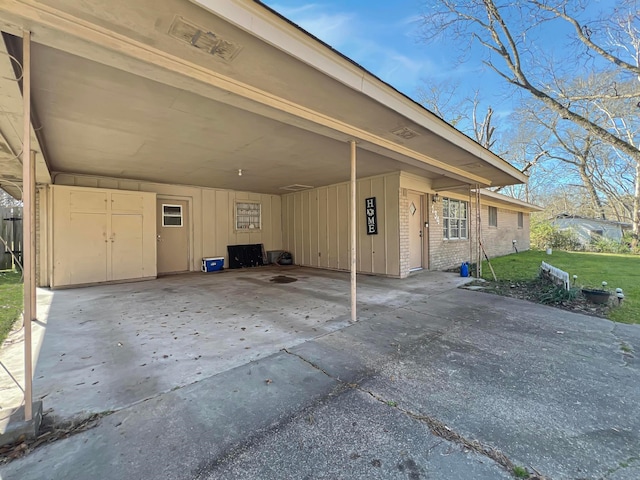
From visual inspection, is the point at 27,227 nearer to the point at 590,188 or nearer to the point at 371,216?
the point at 371,216

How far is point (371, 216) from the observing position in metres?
7.96

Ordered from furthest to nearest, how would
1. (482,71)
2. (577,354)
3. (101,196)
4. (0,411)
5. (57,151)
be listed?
1. (482,71)
2. (101,196)
3. (57,151)
4. (577,354)
5. (0,411)

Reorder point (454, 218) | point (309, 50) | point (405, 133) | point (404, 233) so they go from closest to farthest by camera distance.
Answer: point (309, 50)
point (405, 133)
point (404, 233)
point (454, 218)

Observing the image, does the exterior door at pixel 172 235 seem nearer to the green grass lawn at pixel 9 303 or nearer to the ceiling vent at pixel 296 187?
the green grass lawn at pixel 9 303

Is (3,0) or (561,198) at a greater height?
(561,198)

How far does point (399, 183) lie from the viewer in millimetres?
7250

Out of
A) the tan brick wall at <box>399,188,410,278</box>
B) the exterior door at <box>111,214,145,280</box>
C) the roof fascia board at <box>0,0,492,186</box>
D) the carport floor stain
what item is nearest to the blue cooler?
the exterior door at <box>111,214,145,280</box>

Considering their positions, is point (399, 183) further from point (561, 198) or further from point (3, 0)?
point (561, 198)

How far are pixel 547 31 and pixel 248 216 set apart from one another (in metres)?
10.8

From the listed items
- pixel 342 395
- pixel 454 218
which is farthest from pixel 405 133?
pixel 454 218

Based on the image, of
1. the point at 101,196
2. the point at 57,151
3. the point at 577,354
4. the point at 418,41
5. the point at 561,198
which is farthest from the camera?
the point at 561,198

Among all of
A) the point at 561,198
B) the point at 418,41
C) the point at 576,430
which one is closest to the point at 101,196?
the point at 576,430

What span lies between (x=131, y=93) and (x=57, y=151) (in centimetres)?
339

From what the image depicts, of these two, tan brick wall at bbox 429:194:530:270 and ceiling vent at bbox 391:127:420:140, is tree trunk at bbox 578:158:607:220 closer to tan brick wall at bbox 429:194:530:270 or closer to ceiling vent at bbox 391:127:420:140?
tan brick wall at bbox 429:194:530:270
